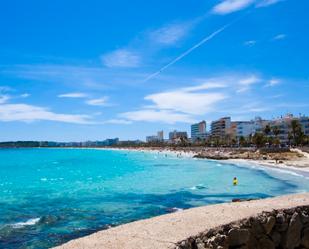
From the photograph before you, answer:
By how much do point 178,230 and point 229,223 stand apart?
156 centimetres

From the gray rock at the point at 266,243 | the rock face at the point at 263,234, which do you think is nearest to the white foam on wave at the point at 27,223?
the rock face at the point at 263,234

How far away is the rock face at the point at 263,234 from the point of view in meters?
10.5

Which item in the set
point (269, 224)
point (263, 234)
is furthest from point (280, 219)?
point (263, 234)

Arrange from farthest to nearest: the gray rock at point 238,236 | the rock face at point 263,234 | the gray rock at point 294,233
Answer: the gray rock at point 294,233 < the gray rock at point 238,236 < the rock face at point 263,234

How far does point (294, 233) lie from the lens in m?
12.7

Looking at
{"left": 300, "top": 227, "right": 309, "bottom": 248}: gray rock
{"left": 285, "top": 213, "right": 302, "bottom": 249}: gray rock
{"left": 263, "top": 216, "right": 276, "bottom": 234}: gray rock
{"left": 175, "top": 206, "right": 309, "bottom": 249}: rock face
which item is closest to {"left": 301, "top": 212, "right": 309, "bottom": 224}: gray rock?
{"left": 175, "top": 206, "right": 309, "bottom": 249}: rock face

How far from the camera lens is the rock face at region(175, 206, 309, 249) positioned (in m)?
10.5

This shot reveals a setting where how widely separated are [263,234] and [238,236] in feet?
4.20

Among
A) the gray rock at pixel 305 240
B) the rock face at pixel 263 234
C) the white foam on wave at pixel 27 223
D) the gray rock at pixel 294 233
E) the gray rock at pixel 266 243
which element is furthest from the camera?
the white foam on wave at pixel 27 223

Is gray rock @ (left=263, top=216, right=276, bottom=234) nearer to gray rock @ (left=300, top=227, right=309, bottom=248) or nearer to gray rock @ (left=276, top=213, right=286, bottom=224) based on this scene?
gray rock @ (left=276, top=213, right=286, bottom=224)

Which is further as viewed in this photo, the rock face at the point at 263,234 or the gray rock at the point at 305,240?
the gray rock at the point at 305,240

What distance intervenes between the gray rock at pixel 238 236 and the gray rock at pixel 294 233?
6.27 ft

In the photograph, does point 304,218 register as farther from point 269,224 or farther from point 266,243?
point 266,243

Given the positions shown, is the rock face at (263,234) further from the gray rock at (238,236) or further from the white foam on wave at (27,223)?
the white foam on wave at (27,223)
